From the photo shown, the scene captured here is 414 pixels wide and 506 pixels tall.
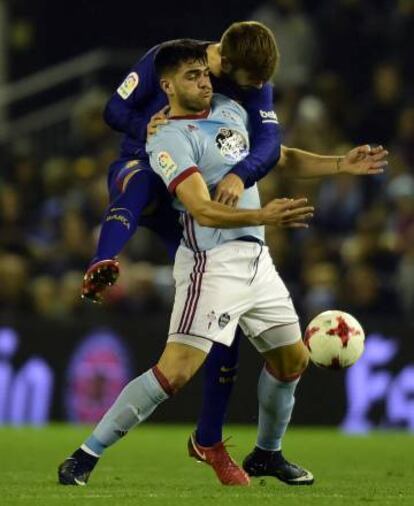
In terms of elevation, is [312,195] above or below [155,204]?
above

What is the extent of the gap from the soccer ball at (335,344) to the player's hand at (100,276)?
3.74 feet

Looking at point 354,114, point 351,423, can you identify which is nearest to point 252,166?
point 351,423

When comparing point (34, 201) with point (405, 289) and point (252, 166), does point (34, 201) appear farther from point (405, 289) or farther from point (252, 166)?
point (252, 166)

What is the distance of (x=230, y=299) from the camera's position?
27.8 feet

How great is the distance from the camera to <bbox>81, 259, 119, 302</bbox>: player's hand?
8.41m

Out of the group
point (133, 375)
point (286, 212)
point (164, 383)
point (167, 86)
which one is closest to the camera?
point (286, 212)

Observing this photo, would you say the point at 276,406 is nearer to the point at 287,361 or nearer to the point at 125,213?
the point at 287,361

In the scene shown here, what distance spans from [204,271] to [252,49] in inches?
42.4

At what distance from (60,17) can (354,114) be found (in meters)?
4.62

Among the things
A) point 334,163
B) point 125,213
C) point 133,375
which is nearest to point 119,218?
point 125,213

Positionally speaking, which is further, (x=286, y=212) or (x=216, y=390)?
(x=216, y=390)

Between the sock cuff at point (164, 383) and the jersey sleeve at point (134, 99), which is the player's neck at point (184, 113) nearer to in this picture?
the jersey sleeve at point (134, 99)

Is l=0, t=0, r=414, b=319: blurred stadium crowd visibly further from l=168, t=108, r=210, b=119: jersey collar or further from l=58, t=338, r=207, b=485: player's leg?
l=58, t=338, r=207, b=485: player's leg

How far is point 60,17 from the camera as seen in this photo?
20203 millimetres
